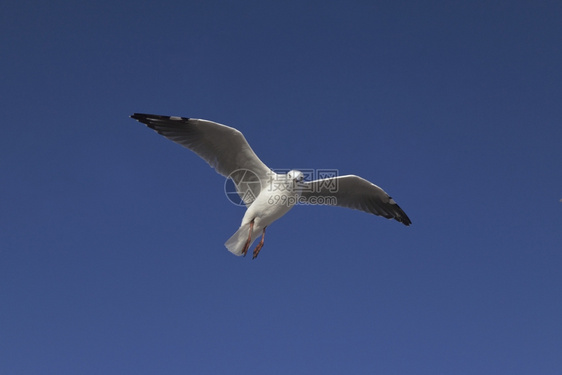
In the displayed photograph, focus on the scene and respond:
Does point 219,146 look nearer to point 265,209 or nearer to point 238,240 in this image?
point 265,209

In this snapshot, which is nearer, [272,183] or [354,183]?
[272,183]

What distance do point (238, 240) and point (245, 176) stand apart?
1156 mm

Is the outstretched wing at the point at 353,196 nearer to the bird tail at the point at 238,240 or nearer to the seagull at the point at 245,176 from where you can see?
→ the seagull at the point at 245,176

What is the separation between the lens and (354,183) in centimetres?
1008

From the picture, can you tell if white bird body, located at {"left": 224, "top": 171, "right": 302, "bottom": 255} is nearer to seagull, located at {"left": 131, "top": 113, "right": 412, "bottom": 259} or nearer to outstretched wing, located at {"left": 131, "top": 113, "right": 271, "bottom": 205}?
seagull, located at {"left": 131, "top": 113, "right": 412, "bottom": 259}

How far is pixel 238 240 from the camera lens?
359 inches

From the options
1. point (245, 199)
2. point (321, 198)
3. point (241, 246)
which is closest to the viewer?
point (241, 246)

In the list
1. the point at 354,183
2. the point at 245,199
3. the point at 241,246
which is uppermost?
the point at 354,183

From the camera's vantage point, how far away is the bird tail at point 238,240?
356 inches

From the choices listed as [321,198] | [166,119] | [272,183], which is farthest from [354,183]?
[166,119]

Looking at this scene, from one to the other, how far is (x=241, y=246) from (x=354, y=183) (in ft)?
7.90

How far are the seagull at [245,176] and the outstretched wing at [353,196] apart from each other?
20 millimetres

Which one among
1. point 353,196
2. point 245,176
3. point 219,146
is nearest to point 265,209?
point 245,176

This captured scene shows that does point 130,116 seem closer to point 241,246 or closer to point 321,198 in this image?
point 241,246
